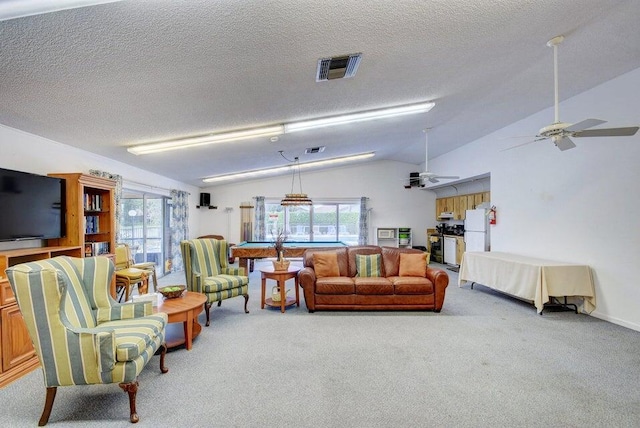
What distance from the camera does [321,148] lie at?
600cm

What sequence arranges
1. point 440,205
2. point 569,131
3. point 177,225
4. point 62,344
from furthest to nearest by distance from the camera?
point 440,205, point 177,225, point 569,131, point 62,344

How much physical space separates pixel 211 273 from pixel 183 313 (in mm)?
1477

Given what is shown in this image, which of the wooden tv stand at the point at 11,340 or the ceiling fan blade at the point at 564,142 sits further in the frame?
the ceiling fan blade at the point at 564,142

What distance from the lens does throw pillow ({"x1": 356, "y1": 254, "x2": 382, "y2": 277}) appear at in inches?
179

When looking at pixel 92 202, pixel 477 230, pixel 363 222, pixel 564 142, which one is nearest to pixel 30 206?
pixel 92 202

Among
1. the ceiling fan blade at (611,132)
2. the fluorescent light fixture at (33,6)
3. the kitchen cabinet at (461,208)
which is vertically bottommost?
the kitchen cabinet at (461,208)

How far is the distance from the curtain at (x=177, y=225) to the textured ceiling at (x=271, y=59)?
100 inches

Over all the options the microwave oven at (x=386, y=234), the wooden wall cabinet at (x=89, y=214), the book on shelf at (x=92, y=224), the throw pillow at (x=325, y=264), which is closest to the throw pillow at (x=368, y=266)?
the throw pillow at (x=325, y=264)

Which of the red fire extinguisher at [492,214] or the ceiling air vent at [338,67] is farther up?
the ceiling air vent at [338,67]

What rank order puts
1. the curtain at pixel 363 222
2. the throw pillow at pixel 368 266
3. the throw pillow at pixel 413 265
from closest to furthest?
the throw pillow at pixel 413 265, the throw pillow at pixel 368 266, the curtain at pixel 363 222

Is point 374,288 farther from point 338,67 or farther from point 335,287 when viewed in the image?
point 338,67

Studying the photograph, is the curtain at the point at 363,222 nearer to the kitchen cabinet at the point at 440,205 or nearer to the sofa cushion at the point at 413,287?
the kitchen cabinet at the point at 440,205

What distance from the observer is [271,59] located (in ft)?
7.68

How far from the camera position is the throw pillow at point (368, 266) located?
4.54m
